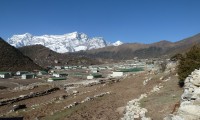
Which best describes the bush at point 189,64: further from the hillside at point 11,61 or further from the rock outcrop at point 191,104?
the hillside at point 11,61

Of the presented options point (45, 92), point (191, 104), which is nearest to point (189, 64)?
point (191, 104)

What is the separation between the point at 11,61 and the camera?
186m

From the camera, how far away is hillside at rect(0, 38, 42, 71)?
7057 inches

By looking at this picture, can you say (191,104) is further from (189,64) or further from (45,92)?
(45,92)

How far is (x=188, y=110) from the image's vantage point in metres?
15.1

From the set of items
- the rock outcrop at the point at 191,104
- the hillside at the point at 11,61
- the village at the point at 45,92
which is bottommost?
the village at the point at 45,92

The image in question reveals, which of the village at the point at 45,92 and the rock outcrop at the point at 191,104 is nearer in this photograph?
the rock outcrop at the point at 191,104

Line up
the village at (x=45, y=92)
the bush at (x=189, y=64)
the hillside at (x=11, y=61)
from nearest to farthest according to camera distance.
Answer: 1. the bush at (x=189, y=64)
2. the village at (x=45, y=92)
3. the hillside at (x=11, y=61)

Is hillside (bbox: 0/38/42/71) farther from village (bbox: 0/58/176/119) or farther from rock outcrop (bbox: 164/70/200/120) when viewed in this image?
rock outcrop (bbox: 164/70/200/120)

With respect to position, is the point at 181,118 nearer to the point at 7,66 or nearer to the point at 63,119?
the point at 63,119

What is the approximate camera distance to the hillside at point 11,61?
588 ft

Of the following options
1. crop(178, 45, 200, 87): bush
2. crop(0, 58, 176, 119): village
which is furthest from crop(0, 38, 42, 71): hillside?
crop(178, 45, 200, 87): bush

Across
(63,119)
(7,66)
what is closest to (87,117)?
(63,119)

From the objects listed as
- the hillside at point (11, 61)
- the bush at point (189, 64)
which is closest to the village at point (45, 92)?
the bush at point (189, 64)
